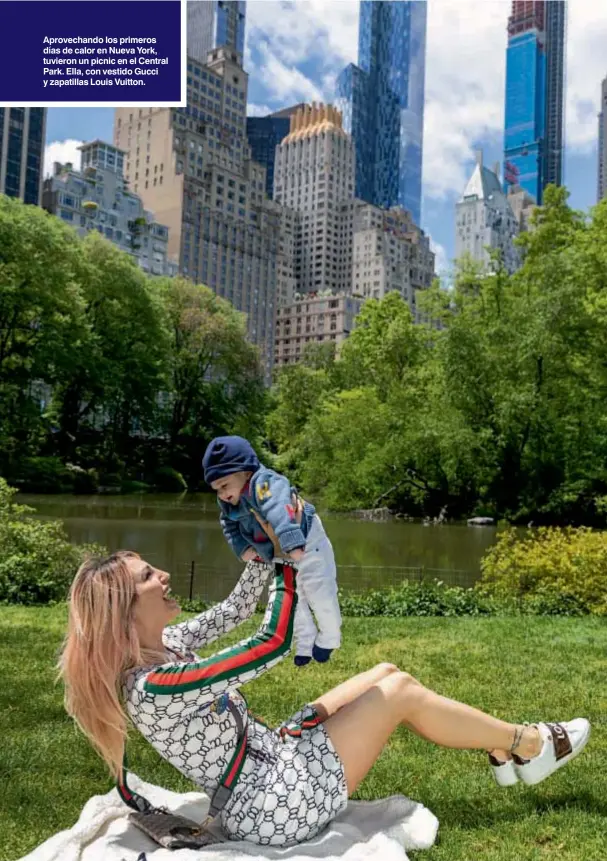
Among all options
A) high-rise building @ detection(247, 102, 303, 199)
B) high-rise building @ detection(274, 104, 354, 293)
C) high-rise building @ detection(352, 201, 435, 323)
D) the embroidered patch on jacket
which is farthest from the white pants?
high-rise building @ detection(247, 102, 303, 199)

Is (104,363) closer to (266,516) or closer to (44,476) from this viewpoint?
(44,476)

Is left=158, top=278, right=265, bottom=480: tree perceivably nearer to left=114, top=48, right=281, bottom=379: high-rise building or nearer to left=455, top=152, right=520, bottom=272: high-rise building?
left=114, top=48, right=281, bottom=379: high-rise building

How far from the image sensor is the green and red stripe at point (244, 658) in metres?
2.49

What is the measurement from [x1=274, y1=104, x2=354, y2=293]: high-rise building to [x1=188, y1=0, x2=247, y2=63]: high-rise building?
2111 centimetres

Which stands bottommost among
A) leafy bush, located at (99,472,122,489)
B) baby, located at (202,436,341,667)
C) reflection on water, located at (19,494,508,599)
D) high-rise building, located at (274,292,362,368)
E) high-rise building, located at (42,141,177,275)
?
reflection on water, located at (19,494,508,599)

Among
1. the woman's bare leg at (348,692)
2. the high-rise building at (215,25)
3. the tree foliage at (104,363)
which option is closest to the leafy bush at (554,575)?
the woman's bare leg at (348,692)

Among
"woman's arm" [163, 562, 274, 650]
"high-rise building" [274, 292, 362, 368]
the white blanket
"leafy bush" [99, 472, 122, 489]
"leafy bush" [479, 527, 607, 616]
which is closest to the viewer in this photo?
the white blanket

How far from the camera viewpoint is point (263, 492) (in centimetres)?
280

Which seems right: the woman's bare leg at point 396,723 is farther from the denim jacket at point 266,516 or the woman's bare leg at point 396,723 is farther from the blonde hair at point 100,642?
the blonde hair at point 100,642

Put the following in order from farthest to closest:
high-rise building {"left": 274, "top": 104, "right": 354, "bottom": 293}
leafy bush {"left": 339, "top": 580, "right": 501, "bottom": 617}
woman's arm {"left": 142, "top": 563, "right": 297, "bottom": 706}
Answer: high-rise building {"left": 274, "top": 104, "right": 354, "bottom": 293}
leafy bush {"left": 339, "top": 580, "right": 501, "bottom": 617}
woman's arm {"left": 142, "top": 563, "right": 297, "bottom": 706}

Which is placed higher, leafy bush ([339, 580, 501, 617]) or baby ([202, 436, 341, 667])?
baby ([202, 436, 341, 667])

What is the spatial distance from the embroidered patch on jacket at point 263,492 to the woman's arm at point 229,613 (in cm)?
39

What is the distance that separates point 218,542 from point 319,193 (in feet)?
477

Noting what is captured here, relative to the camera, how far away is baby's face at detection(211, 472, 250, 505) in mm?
→ 2982
